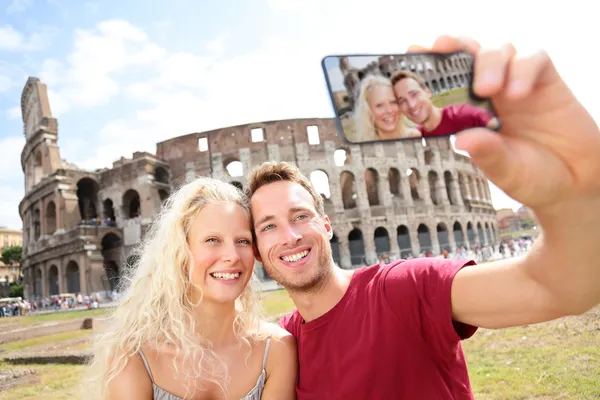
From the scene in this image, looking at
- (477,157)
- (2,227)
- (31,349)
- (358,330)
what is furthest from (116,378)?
(2,227)

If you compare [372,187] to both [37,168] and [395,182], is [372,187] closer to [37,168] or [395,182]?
[395,182]

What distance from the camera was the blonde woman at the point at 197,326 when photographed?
205 centimetres

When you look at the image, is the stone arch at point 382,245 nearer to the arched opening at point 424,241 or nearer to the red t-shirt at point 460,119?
the arched opening at point 424,241

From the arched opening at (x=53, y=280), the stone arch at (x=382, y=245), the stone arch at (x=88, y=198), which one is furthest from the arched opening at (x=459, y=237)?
the arched opening at (x=53, y=280)

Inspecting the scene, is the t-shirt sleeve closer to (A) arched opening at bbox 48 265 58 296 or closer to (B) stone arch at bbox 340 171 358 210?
(B) stone arch at bbox 340 171 358 210

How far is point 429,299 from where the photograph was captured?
1616 mm

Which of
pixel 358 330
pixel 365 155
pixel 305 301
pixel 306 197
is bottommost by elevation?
pixel 358 330

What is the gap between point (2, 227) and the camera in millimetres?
74062

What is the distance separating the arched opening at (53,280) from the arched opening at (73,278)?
229 cm

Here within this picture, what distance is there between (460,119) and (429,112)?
0.38ft

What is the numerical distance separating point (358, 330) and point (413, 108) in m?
1.13

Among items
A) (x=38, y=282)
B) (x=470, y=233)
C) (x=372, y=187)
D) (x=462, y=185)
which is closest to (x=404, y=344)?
(x=372, y=187)

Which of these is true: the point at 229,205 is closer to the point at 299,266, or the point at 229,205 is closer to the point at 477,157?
the point at 299,266

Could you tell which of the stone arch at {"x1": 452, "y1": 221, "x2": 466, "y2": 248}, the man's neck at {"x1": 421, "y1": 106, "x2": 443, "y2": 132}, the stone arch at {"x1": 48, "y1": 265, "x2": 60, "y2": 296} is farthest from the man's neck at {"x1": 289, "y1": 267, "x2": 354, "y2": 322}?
the stone arch at {"x1": 48, "y1": 265, "x2": 60, "y2": 296}
